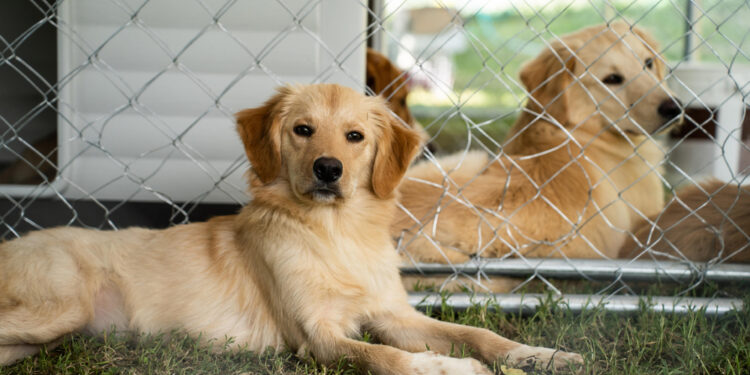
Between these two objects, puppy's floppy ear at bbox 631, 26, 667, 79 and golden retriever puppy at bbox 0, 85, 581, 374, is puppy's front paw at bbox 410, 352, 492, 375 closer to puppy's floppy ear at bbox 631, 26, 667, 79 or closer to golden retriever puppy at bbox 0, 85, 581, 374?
golden retriever puppy at bbox 0, 85, 581, 374

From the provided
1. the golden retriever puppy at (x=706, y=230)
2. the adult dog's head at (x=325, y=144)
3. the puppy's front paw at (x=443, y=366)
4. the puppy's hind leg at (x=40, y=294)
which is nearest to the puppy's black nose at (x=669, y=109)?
the golden retriever puppy at (x=706, y=230)

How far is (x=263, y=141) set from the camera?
7.64 feet

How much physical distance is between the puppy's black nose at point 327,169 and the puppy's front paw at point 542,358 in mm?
813

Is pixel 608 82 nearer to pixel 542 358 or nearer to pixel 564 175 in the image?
pixel 564 175

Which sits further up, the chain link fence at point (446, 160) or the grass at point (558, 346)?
the chain link fence at point (446, 160)

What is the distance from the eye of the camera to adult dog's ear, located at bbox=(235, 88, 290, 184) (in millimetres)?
2311

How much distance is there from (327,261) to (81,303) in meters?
0.85

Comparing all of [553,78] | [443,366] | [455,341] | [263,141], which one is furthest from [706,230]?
[263,141]

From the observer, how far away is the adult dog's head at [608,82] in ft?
10.1

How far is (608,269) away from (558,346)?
601mm

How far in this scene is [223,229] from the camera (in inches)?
99.0

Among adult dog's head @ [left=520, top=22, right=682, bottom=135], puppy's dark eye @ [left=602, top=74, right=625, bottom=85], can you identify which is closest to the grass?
adult dog's head @ [left=520, top=22, right=682, bottom=135]

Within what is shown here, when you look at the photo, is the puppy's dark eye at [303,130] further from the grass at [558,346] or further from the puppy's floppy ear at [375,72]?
the puppy's floppy ear at [375,72]

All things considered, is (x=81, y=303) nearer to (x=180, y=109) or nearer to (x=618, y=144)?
(x=180, y=109)
